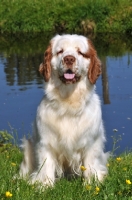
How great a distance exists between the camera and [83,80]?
240 inches

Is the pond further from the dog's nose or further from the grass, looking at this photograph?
the dog's nose

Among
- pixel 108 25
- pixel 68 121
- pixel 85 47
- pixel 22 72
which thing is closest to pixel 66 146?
pixel 68 121

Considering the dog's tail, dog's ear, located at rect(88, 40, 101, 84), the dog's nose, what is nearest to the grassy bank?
the dog's tail

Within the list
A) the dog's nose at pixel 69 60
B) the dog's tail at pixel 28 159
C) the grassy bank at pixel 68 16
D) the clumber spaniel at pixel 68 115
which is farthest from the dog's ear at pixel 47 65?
the grassy bank at pixel 68 16

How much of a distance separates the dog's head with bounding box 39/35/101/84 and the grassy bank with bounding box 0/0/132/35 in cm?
1728

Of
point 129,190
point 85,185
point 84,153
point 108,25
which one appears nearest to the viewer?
point 129,190

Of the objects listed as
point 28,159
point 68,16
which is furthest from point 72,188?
point 68,16

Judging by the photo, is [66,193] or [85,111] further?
[85,111]

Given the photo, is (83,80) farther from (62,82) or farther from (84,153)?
(84,153)

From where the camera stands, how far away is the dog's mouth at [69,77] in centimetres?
584

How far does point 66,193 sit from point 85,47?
5.15 ft

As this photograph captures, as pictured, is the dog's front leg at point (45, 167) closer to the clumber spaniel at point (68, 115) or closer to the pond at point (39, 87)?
the clumber spaniel at point (68, 115)

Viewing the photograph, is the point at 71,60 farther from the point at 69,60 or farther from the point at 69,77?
the point at 69,77

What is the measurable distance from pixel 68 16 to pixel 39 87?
11055 millimetres
